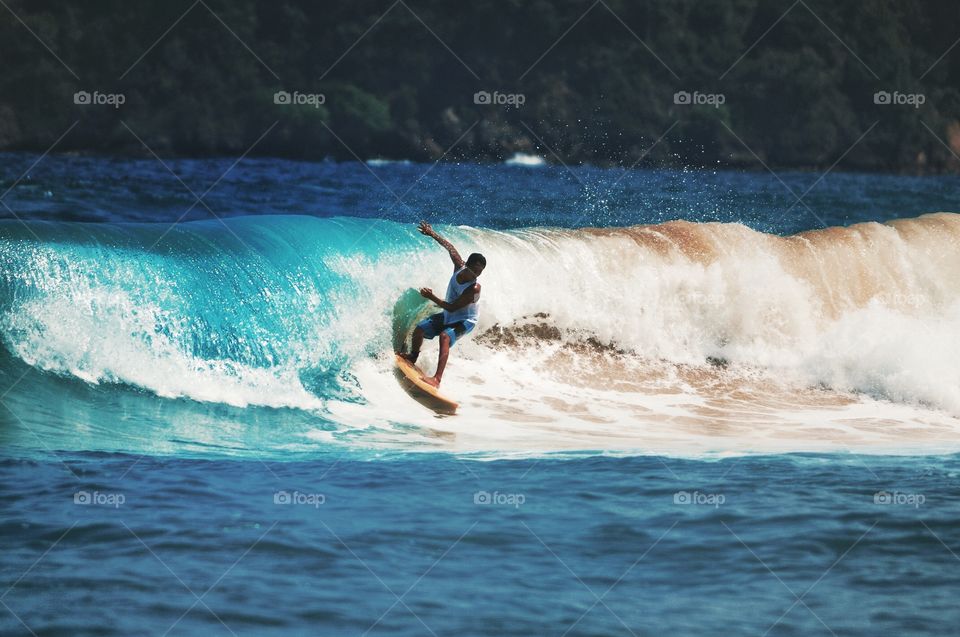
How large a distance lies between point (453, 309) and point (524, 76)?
7216 centimetres

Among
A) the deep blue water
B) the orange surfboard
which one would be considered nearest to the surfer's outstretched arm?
the orange surfboard

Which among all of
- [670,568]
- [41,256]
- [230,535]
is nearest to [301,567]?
[230,535]

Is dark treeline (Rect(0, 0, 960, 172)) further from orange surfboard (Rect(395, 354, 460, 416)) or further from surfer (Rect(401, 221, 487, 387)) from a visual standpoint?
orange surfboard (Rect(395, 354, 460, 416))

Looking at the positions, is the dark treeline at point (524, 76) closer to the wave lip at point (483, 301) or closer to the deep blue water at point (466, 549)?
the wave lip at point (483, 301)

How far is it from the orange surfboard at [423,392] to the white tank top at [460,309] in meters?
0.51

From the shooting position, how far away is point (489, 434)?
1049 cm

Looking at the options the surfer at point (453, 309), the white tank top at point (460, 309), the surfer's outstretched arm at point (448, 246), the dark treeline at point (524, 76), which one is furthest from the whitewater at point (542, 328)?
the dark treeline at point (524, 76)

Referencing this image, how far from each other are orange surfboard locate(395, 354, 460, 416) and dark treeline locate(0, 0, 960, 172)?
208ft

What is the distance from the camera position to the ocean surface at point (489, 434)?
677cm

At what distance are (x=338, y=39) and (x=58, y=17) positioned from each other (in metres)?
16.6

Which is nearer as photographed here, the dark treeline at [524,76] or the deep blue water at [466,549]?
the deep blue water at [466,549]

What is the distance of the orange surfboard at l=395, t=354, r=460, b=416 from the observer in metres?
11.1

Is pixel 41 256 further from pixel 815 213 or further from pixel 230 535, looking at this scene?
pixel 815 213

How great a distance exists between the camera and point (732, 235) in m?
15.2
